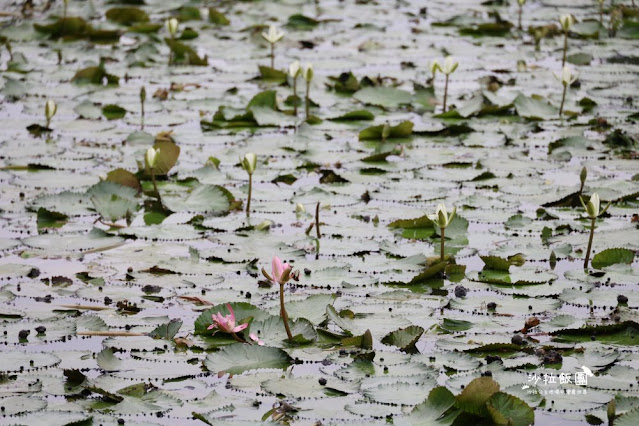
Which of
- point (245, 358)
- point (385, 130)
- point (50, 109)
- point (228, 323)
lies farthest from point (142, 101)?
point (245, 358)

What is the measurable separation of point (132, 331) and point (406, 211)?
4.83ft

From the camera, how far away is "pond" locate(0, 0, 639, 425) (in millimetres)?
2664

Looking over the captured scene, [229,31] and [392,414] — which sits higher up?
[392,414]

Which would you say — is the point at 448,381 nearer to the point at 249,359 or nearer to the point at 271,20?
the point at 249,359

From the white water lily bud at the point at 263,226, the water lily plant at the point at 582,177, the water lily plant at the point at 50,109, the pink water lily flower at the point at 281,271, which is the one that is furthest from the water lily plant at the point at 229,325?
the water lily plant at the point at 50,109

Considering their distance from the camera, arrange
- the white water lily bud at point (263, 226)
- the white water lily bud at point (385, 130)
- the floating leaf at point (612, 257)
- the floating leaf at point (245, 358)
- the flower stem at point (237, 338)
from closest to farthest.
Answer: the floating leaf at point (245, 358)
the flower stem at point (237, 338)
the floating leaf at point (612, 257)
the white water lily bud at point (263, 226)
the white water lily bud at point (385, 130)

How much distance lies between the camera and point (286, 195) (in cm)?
434

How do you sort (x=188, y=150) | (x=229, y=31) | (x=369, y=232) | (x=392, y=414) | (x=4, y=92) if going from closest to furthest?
(x=392, y=414) < (x=369, y=232) < (x=188, y=150) < (x=4, y=92) < (x=229, y=31)

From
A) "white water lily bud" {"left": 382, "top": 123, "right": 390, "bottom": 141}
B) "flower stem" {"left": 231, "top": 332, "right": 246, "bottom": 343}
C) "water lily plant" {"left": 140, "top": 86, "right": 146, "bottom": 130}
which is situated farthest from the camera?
"water lily plant" {"left": 140, "top": 86, "right": 146, "bottom": 130}

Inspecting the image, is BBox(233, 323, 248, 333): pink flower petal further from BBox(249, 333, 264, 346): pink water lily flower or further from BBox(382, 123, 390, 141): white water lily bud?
BBox(382, 123, 390, 141): white water lily bud

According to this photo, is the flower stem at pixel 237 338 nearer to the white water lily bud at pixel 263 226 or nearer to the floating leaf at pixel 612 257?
the white water lily bud at pixel 263 226

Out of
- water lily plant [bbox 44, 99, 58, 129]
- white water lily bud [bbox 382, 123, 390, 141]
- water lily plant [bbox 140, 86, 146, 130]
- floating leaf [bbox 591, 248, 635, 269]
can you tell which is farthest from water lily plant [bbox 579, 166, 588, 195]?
water lily plant [bbox 44, 99, 58, 129]

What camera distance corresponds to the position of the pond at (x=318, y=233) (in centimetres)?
266

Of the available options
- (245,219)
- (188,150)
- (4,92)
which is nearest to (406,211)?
(245,219)
